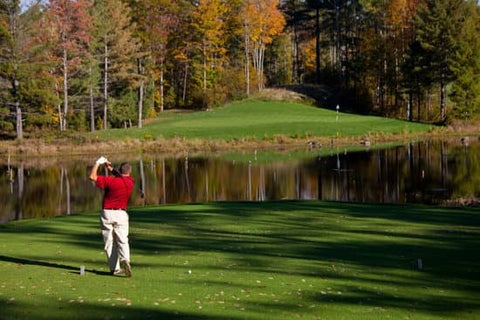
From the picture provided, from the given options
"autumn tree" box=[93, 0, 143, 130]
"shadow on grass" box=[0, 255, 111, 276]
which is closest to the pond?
"shadow on grass" box=[0, 255, 111, 276]

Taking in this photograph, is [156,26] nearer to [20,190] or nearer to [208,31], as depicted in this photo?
[208,31]

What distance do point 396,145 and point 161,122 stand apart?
2678 centimetres

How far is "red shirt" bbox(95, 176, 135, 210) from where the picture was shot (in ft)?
39.1

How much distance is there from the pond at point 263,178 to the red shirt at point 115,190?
17.0 m

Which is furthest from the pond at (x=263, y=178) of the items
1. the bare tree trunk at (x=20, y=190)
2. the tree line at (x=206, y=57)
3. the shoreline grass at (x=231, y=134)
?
the tree line at (x=206, y=57)

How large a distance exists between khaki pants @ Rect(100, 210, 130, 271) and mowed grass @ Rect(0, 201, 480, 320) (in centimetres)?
46

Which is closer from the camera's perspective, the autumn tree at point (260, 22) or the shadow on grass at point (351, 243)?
the shadow on grass at point (351, 243)

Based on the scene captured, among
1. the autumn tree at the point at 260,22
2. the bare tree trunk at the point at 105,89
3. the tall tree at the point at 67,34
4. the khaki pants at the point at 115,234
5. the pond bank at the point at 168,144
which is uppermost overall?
the autumn tree at the point at 260,22

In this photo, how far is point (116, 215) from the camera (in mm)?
12016

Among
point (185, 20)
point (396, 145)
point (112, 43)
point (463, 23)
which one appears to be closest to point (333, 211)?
point (396, 145)

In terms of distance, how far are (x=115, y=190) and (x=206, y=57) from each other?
75.7 m

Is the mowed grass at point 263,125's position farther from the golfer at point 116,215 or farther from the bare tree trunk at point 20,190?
the golfer at point 116,215

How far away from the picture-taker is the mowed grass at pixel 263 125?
207 feet

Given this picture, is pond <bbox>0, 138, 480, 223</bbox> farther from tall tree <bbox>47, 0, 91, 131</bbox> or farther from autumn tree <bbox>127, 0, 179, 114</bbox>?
autumn tree <bbox>127, 0, 179, 114</bbox>
